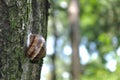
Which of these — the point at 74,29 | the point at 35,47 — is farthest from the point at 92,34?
the point at 35,47

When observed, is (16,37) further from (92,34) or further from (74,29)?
(92,34)

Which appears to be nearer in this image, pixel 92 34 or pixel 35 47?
pixel 35 47

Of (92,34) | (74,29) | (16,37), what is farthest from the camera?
(92,34)

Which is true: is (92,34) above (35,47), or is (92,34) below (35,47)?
above

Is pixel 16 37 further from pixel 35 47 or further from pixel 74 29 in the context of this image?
pixel 74 29

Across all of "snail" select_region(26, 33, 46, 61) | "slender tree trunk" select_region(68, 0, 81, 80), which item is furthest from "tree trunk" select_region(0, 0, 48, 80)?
"slender tree trunk" select_region(68, 0, 81, 80)

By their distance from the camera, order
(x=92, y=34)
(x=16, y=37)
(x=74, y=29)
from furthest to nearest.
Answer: (x=92, y=34) → (x=74, y=29) → (x=16, y=37)
